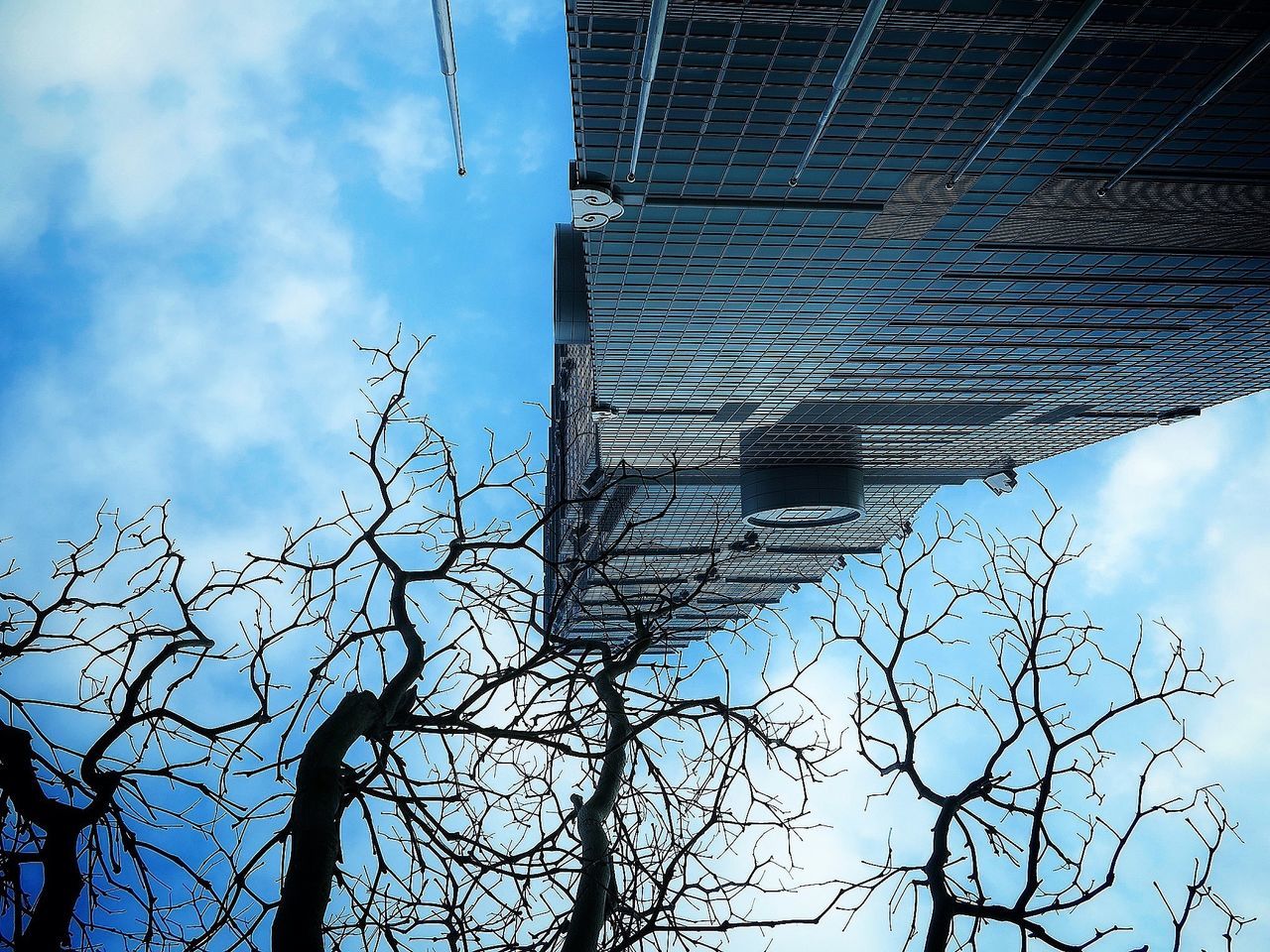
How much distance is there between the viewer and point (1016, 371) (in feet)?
149

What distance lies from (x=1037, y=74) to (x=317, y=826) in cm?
2180

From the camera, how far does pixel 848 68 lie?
1889 cm

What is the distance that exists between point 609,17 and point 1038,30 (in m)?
8.19

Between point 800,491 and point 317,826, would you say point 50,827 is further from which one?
point 800,491

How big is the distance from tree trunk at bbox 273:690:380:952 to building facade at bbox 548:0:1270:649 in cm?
86

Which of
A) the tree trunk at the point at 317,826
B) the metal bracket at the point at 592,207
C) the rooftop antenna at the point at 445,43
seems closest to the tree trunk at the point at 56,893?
the tree trunk at the point at 317,826

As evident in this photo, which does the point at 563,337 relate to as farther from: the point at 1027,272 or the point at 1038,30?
the point at 1038,30

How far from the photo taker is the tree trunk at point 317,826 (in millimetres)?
2867

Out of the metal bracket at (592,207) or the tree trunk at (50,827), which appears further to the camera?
the metal bracket at (592,207)

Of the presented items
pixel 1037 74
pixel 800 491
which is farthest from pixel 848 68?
pixel 800 491

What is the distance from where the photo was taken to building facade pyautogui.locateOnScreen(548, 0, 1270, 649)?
19391 millimetres

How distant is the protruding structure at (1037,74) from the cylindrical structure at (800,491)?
96.1 ft

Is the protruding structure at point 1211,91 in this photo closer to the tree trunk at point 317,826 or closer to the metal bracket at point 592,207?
the metal bracket at point 592,207

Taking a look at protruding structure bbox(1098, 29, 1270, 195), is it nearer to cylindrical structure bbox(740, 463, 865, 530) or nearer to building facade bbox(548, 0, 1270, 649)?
building facade bbox(548, 0, 1270, 649)
